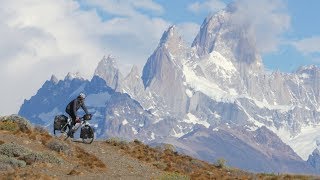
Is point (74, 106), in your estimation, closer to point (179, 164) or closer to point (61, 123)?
→ point (61, 123)

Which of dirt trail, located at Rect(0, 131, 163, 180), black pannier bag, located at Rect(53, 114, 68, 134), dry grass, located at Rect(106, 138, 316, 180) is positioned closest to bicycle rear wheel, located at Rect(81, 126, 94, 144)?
dirt trail, located at Rect(0, 131, 163, 180)

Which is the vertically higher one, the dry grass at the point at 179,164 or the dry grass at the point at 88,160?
the dry grass at the point at 179,164

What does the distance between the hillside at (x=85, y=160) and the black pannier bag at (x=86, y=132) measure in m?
0.48

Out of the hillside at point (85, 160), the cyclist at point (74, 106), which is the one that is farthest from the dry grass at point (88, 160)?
the cyclist at point (74, 106)

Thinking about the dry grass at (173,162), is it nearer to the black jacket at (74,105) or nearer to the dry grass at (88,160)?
the dry grass at (88,160)

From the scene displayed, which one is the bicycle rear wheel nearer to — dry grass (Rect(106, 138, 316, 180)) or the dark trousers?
the dark trousers

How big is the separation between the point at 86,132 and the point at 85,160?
6060 millimetres

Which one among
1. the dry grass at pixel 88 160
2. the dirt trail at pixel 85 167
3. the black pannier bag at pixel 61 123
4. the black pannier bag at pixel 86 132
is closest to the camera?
the dirt trail at pixel 85 167

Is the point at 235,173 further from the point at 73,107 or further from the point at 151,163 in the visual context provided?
the point at 73,107

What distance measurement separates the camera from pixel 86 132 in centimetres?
4019

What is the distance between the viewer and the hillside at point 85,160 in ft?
99.5

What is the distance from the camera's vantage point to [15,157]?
3189 centimetres

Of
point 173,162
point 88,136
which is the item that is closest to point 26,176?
point 88,136

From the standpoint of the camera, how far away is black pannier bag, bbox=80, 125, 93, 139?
1571 inches
